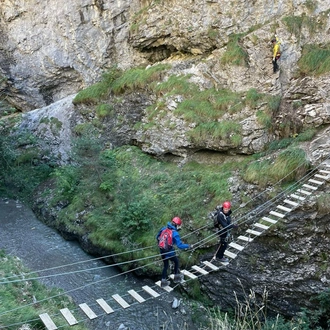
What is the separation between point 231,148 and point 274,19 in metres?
5.89

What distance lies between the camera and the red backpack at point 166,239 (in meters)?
7.68

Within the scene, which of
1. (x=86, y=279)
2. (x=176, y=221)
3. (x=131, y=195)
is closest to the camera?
(x=176, y=221)

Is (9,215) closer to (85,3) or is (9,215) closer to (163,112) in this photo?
(163,112)

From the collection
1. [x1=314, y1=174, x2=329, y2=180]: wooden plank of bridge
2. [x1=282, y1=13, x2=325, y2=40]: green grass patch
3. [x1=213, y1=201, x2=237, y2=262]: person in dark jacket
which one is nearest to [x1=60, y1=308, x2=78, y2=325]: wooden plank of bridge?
[x1=213, y1=201, x2=237, y2=262]: person in dark jacket

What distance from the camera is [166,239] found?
7.70 metres

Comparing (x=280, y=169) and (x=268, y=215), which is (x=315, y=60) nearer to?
(x=280, y=169)

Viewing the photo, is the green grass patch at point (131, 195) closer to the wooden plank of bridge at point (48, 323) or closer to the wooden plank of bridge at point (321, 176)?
the wooden plank of bridge at point (321, 176)

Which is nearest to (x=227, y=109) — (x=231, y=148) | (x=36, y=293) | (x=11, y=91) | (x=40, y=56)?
(x=231, y=148)

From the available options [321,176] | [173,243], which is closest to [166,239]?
[173,243]

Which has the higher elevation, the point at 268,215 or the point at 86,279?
the point at 268,215

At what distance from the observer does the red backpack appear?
768 centimetres

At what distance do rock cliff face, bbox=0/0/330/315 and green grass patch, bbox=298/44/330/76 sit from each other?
0.63ft

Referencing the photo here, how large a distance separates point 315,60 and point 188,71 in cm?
508

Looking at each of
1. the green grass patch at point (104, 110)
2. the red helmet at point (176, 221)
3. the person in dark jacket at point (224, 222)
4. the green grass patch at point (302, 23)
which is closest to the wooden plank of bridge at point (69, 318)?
the red helmet at point (176, 221)
